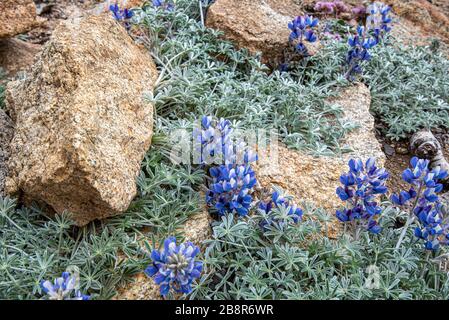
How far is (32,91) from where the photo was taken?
10.9ft

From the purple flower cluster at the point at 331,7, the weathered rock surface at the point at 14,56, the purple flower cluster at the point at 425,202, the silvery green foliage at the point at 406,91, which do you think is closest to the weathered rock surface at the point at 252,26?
the silvery green foliage at the point at 406,91

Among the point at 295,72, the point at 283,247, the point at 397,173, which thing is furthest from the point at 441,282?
the point at 295,72

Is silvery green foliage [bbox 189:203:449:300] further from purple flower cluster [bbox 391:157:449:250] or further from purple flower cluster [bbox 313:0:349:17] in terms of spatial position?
purple flower cluster [bbox 313:0:349:17]

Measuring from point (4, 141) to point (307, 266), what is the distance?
2.09 m

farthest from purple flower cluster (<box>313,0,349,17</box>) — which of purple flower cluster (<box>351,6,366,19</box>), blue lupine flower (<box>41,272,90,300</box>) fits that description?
blue lupine flower (<box>41,272,90,300</box>)

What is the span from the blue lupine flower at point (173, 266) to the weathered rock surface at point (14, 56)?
2.74m

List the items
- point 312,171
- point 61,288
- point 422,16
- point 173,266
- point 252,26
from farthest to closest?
point 422,16, point 252,26, point 312,171, point 173,266, point 61,288

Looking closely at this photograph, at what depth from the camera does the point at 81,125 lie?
290 cm

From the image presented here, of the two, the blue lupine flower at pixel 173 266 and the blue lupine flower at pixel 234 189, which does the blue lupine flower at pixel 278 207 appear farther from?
the blue lupine flower at pixel 173 266

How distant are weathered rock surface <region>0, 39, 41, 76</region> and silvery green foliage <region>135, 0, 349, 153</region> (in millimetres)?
1096

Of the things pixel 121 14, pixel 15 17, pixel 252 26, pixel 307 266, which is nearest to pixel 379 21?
pixel 252 26

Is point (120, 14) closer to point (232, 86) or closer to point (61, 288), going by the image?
point (232, 86)

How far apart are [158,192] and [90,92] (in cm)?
72
